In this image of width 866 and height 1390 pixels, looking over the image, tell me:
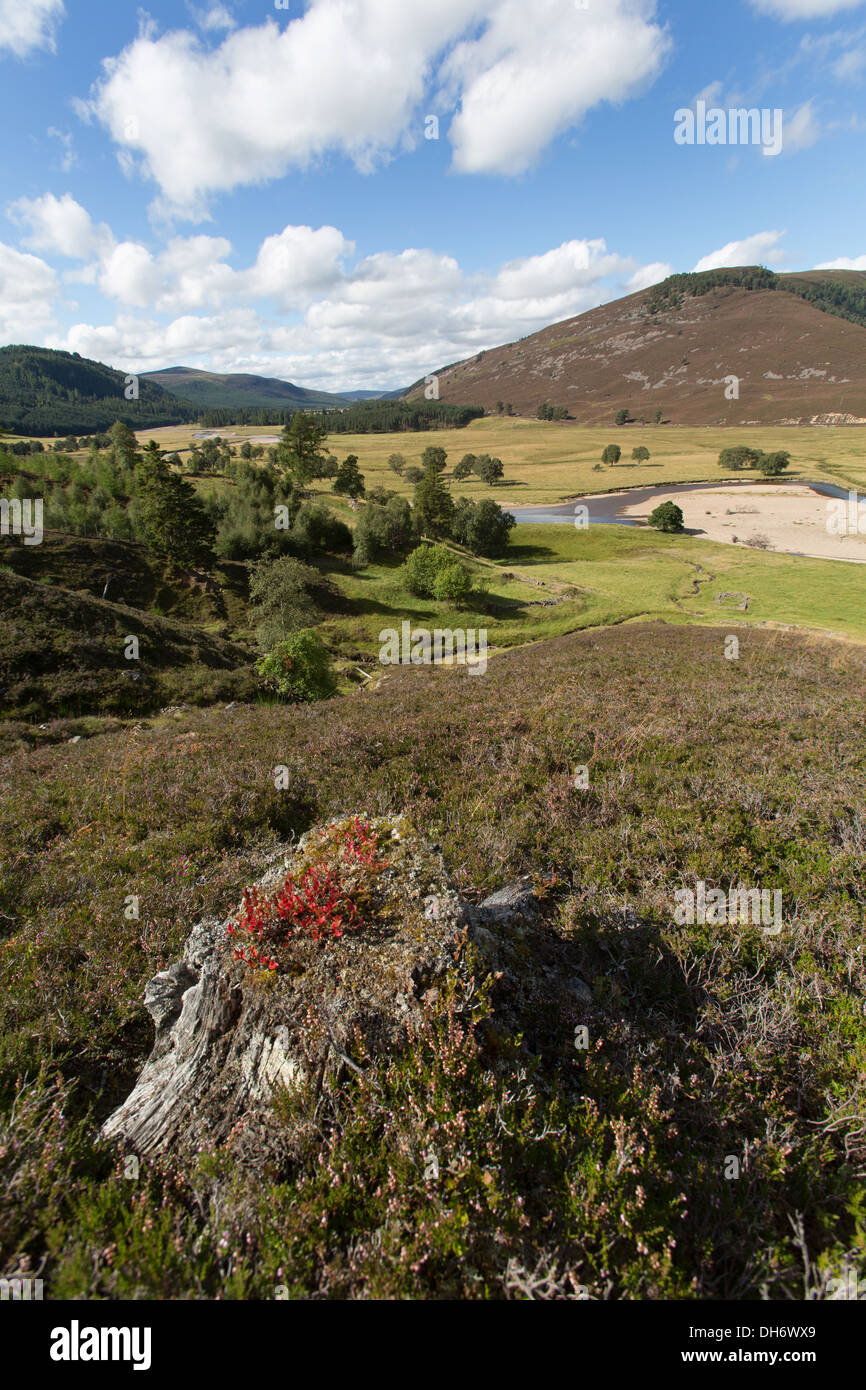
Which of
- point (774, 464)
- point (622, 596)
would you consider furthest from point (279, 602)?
point (774, 464)

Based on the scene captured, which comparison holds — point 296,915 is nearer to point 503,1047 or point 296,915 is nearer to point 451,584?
point 503,1047

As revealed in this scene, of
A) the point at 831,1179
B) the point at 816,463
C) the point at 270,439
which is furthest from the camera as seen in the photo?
the point at 270,439

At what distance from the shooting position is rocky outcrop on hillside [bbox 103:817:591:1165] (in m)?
3.76

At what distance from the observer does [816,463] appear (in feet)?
431

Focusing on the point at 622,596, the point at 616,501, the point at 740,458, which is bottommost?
the point at 622,596

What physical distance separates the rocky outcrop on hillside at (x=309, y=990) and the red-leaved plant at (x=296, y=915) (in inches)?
0.4

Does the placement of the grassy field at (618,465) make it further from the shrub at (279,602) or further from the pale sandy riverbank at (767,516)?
the shrub at (279,602)

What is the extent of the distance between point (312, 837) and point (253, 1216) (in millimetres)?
3202

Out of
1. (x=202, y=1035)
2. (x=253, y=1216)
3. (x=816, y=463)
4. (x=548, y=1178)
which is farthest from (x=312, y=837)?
(x=816, y=463)

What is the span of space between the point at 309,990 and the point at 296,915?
0.63 meters

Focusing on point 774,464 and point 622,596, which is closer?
point 622,596

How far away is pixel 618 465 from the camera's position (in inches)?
6004

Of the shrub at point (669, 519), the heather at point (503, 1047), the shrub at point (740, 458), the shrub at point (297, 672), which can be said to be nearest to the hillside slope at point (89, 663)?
the shrub at point (297, 672)
